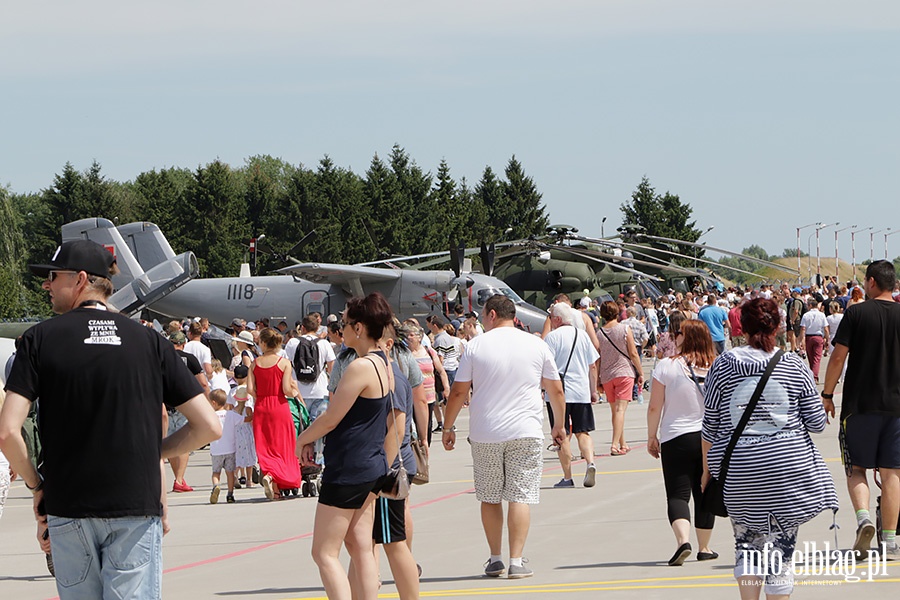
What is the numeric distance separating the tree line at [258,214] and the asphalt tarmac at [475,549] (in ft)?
222

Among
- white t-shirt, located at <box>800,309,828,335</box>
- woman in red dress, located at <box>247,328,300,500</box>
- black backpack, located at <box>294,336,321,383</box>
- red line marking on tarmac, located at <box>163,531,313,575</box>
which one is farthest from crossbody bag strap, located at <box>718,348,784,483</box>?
white t-shirt, located at <box>800,309,828,335</box>

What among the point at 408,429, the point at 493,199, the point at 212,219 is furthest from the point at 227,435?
the point at 493,199

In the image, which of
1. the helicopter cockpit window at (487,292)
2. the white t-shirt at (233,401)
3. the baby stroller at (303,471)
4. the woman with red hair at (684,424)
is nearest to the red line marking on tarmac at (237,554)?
the baby stroller at (303,471)

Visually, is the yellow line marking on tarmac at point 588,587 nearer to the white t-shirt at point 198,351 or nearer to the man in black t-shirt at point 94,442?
the man in black t-shirt at point 94,442

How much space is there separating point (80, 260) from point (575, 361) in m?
9.08

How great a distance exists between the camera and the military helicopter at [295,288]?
3434 centimetres

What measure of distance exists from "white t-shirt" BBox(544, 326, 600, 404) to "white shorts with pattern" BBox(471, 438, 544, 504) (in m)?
4.74

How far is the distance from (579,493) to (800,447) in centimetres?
637

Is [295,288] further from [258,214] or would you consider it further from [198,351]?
[258,214]

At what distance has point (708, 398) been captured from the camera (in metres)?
6.30

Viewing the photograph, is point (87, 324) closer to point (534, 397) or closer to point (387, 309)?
point (387, 309)

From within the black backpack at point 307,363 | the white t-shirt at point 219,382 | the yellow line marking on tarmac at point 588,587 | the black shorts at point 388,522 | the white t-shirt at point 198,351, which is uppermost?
the white t-shirt at point 198,351

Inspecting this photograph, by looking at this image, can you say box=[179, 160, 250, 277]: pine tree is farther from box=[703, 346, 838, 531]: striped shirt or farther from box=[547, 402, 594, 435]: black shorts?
box=[703, 346, 838, 531]: striped shirt

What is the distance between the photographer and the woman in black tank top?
249 inches
